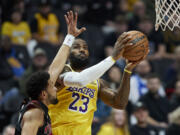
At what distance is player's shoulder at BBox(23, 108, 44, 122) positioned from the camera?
4203 millimetres

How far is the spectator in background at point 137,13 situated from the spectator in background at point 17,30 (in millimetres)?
2308

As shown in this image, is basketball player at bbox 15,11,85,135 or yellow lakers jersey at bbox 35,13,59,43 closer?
basketball player at bbox 15,11,85,135

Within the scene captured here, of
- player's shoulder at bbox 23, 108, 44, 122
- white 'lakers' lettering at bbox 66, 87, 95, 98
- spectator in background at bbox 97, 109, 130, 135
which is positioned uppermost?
player's shoulder at bbox 23, 108, 44, 122

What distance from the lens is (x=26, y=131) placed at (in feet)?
13.5

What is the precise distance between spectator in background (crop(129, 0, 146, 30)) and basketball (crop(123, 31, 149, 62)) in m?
5.41

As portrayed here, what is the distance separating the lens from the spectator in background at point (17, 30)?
945 cm

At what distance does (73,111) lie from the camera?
4875mm

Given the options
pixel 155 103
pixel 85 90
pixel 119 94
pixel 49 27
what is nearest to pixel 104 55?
pixel 49 27

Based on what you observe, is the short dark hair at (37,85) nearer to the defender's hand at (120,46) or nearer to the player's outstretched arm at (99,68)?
the player's outstretched arm at (99,68)

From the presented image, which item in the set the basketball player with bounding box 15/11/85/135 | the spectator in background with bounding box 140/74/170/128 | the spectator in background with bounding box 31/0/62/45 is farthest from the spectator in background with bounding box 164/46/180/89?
the basketball player with bounding box 15/11/85/135

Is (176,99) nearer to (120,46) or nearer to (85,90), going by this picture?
(85,90)

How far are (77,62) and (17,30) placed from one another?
475 centimetres

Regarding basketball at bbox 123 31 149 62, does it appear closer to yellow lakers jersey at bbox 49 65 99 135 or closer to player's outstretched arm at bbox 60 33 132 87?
player's outstretched arm at bbox 60 33 132 87

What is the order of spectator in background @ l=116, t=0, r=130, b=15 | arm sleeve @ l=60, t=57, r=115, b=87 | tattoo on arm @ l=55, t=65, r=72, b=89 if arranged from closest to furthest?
arm sleeve @ l=60, t=57, r=115, b=87 < tattoo on arm @ l=55, t=65, r=72, b=89 < spectator in background @ l=116, t=0, r=130, b=15
